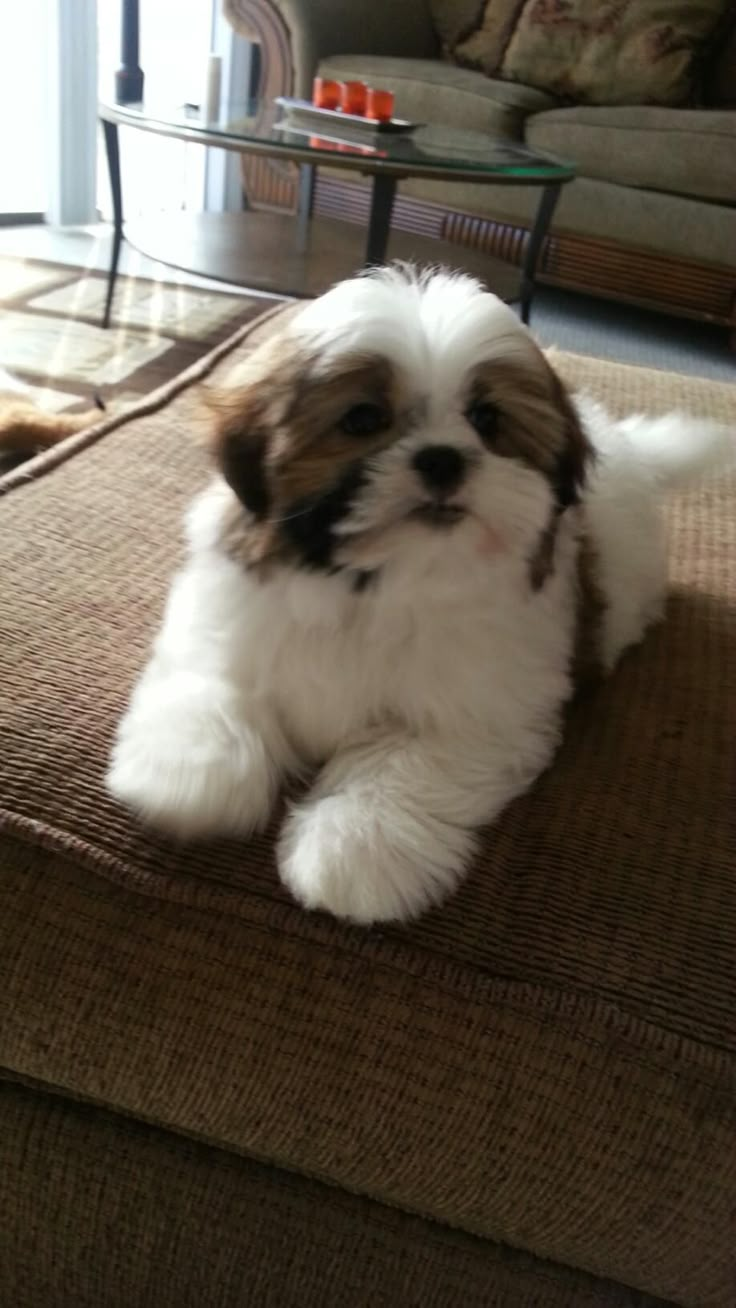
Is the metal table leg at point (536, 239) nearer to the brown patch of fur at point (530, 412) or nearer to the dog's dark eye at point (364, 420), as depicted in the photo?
the brown patch of fur at point (530, 412)

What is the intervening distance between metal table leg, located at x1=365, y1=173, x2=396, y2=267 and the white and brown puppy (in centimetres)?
215

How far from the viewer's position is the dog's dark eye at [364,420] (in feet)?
3.33

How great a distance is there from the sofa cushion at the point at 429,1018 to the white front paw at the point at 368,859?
19mm

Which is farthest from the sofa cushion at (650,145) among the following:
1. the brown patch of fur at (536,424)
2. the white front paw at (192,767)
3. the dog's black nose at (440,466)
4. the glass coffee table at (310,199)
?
the white front paw at (192,767)

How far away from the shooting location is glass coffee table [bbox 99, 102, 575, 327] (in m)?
2.95

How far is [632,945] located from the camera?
96 cm

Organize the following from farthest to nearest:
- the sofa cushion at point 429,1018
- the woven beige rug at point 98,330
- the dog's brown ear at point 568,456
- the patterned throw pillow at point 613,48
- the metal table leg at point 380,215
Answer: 1. the patterned throw pillow at point 613,48
2. the woven beige rug at point 98,330
3. the metal table leg at point 380,215
4. the dog's brown ear at point 568,456
5. the sofa cushion at point 429,1018

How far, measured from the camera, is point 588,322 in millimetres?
4566

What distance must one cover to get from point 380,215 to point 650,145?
1.60 metres

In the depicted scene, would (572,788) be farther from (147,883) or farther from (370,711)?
(147,883)

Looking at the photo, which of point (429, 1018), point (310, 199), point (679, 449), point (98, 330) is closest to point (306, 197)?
point (310, 199)

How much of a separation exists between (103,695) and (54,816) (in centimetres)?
21

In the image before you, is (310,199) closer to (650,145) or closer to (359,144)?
(359,144)

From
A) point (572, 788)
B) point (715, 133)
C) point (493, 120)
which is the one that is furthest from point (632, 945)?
point (493, 120)
